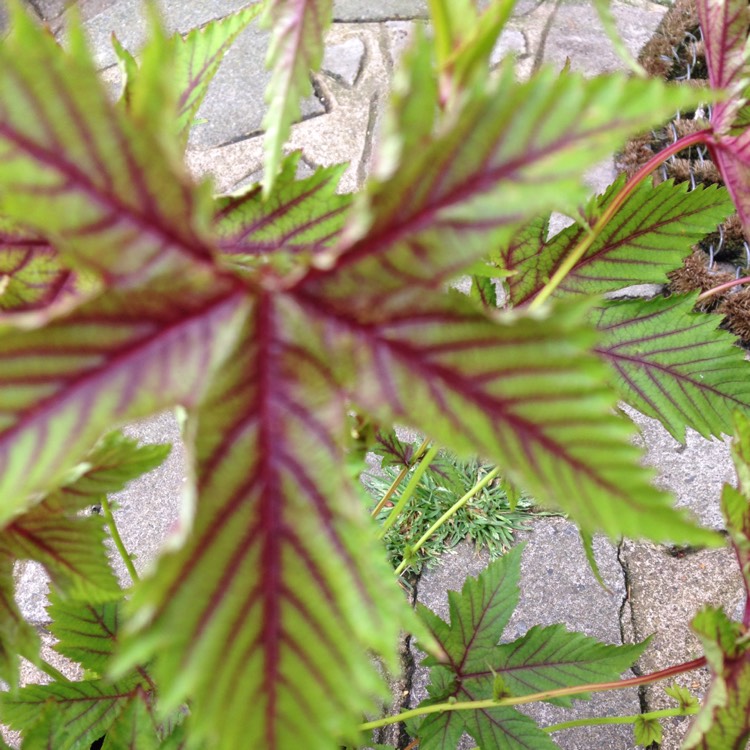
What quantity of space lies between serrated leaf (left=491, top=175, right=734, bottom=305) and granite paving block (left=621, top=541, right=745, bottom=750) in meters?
0.91

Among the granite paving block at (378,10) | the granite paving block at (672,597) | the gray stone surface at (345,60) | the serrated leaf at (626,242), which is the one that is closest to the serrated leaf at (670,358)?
the serrated leaf at (626,242)

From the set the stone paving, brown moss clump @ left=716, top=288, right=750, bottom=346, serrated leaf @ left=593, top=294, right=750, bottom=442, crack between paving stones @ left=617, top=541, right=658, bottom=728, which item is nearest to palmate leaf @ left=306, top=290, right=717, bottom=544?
serrated leaf @ left=593, top=294, right=750, bottom=442

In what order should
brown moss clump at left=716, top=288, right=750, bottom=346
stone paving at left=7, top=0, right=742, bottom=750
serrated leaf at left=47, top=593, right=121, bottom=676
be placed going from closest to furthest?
serrated leaf at left=47, top=593, right=121, bottom=676
stone paving at left=7, top=0, right=742, bottom=750
brown moss clump at left=716, top=288, right=750, bottom=346

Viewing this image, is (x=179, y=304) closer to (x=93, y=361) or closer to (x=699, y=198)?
(x=93, y=361)

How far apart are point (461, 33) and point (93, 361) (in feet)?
0.63

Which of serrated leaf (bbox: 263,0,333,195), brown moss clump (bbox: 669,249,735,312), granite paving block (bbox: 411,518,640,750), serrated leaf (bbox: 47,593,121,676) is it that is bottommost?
granite paving block (bbox: 411,518,640,750)

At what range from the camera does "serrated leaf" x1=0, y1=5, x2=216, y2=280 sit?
245 mm

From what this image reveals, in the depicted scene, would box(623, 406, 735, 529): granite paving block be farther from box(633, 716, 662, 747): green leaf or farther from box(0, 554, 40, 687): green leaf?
box(0, 554, 40, 687): green leaf

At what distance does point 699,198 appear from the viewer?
0.59m

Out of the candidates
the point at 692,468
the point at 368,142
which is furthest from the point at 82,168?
the point at 368,142

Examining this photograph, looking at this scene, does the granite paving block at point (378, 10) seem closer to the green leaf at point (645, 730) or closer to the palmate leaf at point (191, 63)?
the palmate leaf at point (191, 63)

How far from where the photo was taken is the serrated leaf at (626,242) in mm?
592

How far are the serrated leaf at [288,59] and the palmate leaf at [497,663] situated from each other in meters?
0.55

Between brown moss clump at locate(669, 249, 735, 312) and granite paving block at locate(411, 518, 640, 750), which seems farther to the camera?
brown moss clump at locate(669, 249, 735, 312)
